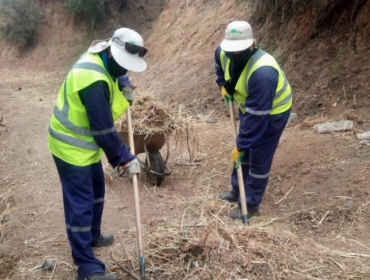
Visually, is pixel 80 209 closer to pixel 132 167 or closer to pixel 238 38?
pixel 132 167

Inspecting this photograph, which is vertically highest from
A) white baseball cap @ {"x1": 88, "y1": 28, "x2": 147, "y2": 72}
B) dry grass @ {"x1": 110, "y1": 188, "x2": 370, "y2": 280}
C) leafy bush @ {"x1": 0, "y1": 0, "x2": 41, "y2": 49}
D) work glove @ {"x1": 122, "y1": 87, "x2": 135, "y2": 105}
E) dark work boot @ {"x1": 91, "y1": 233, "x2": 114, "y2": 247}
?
white baseball cap @ {"x1": 88, "y1": 28, "x2": 147, "y2": 72}

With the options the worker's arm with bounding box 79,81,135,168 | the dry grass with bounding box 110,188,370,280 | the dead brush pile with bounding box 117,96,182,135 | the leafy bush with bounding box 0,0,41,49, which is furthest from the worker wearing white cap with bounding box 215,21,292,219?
the leafy bush with bounding box 0,0,41,49

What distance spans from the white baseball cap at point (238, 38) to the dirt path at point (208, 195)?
1718 mm

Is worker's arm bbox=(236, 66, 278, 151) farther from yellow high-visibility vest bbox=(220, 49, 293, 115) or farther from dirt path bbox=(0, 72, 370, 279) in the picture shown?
dirt path bbox=(0, 72, 370, 279)

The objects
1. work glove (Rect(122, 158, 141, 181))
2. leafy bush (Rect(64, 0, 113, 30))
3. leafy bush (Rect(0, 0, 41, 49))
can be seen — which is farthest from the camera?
leafy bush (Rect(0, 0, 41, 49))

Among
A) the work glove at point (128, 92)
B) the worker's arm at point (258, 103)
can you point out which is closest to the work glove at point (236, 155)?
the worker's arm at point (258, 103)

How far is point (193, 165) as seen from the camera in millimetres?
6305

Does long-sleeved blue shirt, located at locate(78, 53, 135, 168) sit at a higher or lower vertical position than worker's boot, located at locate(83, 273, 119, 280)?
higher

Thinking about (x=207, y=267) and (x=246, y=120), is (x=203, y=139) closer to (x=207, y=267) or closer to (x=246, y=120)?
(x=246, y=120)

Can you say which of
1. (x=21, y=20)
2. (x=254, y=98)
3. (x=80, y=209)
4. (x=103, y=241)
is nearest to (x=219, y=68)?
(x=254, y=98)

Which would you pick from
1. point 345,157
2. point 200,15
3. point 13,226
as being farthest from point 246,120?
point 200,15

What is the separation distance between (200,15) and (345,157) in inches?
298

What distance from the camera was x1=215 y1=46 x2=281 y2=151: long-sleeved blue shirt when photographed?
13.2 feet

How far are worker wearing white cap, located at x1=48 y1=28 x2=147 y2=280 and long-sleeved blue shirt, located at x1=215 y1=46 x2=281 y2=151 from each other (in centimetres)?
118
